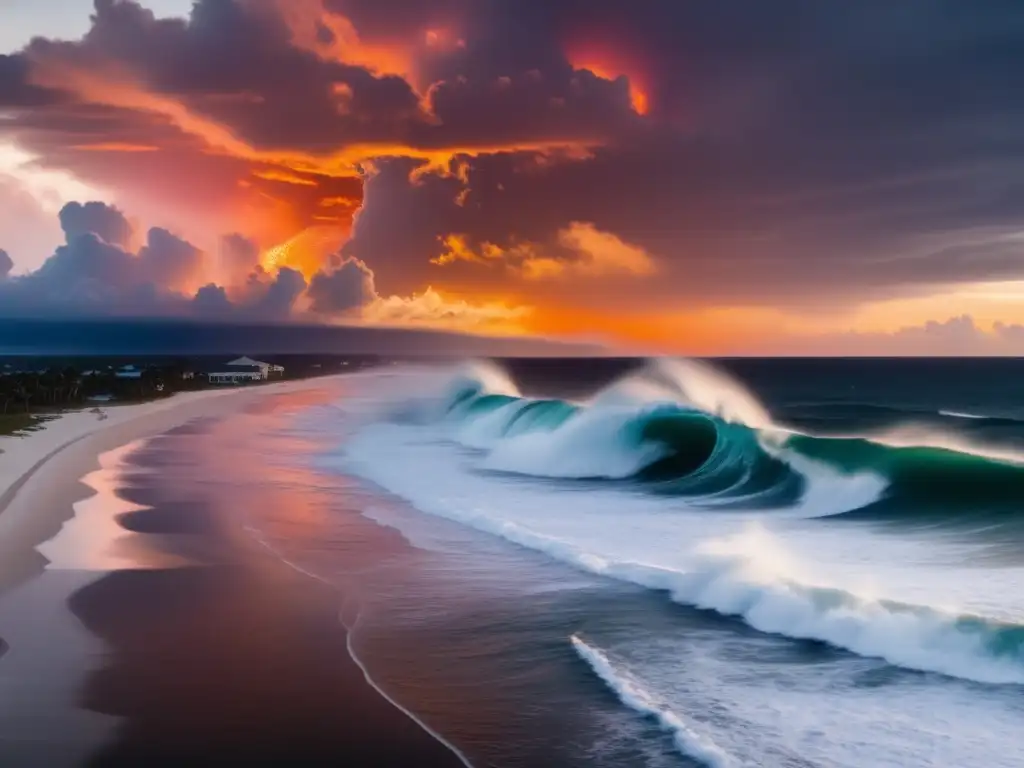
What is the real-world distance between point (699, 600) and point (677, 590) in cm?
49

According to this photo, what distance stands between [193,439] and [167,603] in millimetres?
24725

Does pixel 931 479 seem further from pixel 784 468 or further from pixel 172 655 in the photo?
pixel 172 655

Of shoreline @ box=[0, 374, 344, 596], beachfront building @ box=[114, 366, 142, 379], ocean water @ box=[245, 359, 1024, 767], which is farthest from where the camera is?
beachfront building @ box=[114, 366, 142, 379]

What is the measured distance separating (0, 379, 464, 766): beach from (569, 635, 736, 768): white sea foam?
5.68 feet

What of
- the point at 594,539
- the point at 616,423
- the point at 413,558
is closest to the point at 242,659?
the point at 413,558

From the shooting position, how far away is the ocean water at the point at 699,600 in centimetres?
790

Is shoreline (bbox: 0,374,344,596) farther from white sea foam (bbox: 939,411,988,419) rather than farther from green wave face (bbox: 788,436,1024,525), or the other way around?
white sea foam (bbox: 939,411,988,419)

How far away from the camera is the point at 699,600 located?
11.8 m

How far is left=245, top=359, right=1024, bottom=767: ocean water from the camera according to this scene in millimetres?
7898

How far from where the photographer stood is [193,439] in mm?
35281

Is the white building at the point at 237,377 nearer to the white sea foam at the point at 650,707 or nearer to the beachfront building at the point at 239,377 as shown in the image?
the beachfront building at the point at 239,377

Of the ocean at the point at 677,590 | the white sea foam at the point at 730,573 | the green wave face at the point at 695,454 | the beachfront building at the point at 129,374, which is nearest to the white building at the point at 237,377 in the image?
the beachfront building at the point at 129,374

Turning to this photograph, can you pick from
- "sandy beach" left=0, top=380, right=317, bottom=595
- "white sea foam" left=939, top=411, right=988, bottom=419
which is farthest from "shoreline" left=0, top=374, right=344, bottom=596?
"white sea foam" left=939, top=411, right=988, bottom=419

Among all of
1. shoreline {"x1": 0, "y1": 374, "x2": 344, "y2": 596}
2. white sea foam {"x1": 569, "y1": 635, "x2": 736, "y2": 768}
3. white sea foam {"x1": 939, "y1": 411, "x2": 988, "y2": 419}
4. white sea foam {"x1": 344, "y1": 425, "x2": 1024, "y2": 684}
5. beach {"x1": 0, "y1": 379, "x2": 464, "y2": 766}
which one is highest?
white sea foam {"x1": 939, "y1": 411, "x2": 988, "y2": 419}
